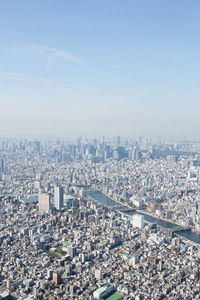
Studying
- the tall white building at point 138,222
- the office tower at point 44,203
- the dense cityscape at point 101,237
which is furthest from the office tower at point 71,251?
the office tower at point 44,203

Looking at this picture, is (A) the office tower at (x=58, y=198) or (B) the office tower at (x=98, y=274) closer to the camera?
(B) the office tower at (x=98, y=274)

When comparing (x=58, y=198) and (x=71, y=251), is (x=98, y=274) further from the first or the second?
(x=58, y=198)

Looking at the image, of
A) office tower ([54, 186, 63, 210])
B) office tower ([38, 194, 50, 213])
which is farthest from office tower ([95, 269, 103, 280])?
office tower ([54, 186, 63, 210])

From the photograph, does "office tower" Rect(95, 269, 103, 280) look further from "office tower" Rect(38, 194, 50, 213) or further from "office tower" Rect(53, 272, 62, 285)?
"office tower" Rect(38, 194, 50, 213)

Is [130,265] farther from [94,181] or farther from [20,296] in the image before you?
[94,181]

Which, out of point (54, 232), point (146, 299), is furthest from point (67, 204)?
point (146, 299)

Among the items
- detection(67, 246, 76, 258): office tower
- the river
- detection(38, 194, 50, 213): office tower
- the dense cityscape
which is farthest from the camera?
detection(38, 194, 50, 213): office tower

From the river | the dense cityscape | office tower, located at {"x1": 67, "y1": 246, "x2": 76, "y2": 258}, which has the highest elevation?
office tower, located at {"x1": 67, "y1": 246, "x2": 76, "y2": 258}

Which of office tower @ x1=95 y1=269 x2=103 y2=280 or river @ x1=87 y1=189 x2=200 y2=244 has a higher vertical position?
office tower @ x1=95 y1=269 x2=103 y2=280

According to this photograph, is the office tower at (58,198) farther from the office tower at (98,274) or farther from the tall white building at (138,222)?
the office tower at (98,274)
